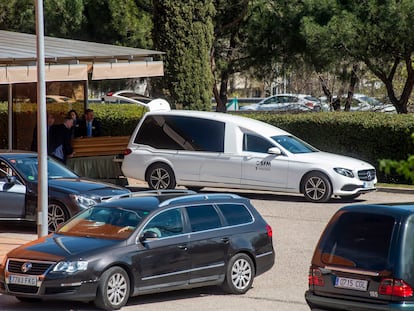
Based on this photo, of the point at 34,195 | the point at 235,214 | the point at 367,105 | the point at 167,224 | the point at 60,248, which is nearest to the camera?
the point at 60,248

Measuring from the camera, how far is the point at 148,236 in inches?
474

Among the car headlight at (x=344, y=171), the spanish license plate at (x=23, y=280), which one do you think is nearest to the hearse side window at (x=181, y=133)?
the car headlight at (x=344, y=171)

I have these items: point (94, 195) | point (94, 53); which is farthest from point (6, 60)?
point (94, 195)

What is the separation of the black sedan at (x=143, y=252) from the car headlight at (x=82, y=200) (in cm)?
350

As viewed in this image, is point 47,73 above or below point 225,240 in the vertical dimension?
above

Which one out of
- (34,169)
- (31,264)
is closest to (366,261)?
(31,264)

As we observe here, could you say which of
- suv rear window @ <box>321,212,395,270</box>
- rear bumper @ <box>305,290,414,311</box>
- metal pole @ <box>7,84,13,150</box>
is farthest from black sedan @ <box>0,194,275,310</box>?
metal pole @ <box>7,84,13,150</box>

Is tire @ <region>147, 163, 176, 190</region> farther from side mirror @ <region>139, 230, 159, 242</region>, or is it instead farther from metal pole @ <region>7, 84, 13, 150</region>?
side mirror @ <region>139, 230, 159, 242</region>

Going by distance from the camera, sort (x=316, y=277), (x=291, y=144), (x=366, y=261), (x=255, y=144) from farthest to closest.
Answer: (x=291, y=144), (x=255, y=144), (x=316, y=277), (x=366, y=261)

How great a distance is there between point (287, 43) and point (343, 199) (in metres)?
11.8

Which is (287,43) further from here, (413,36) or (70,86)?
(70,86)

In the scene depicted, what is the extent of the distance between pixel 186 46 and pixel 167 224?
1550 cm

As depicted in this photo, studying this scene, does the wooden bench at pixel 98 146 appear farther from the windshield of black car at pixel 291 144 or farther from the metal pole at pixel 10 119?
the windshield of black car at pixel 291 144

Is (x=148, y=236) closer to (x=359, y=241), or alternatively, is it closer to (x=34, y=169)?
(x=359, y=241)
